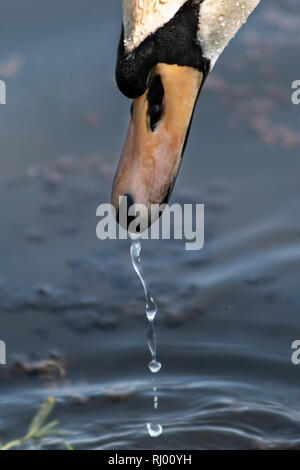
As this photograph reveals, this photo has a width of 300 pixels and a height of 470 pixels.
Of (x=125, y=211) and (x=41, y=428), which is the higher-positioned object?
(x=125, y=211)

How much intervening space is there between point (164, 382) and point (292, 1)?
4.17m

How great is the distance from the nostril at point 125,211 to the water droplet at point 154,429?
49.4 inches

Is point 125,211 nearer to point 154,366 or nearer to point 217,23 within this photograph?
point 217,23

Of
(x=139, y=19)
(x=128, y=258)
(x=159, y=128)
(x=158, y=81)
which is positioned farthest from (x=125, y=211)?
(x=128, y=258)

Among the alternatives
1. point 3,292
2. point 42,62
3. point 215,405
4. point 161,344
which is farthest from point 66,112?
point 215,405

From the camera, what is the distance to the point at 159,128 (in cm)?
455

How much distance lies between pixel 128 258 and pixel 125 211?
2276mm

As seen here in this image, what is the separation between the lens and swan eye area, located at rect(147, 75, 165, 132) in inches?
178

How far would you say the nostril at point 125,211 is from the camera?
4410mm

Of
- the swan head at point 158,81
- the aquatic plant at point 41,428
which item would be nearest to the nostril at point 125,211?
the swan head at point 158,81

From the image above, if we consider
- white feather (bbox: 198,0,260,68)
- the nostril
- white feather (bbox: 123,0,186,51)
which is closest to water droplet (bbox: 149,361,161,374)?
the nostril

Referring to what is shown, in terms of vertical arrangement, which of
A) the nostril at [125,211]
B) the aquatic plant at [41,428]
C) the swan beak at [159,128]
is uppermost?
the swan beak at [159,128]

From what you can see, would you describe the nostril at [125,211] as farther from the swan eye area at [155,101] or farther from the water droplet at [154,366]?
the water droplet at [154,366]
